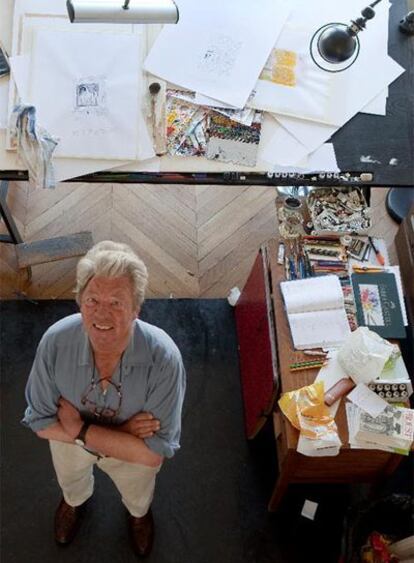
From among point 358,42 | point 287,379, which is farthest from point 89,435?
point 358,42

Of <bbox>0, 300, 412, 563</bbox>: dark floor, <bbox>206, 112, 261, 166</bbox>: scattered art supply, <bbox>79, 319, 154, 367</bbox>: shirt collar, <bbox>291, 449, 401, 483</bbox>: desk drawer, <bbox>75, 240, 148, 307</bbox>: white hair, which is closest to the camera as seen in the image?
<bbox>75, 240, 148, 307</bbox>: white hair

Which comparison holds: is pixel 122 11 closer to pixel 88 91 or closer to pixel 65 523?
pixel 88 91

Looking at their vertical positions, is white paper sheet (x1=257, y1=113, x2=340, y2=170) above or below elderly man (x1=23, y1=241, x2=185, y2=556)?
above

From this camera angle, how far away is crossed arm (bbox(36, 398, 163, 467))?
170 cm

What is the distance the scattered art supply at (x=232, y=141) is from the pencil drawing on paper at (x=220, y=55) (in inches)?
7.0

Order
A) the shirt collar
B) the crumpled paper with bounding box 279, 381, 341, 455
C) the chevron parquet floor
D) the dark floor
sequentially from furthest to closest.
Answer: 1. the chevron parquet floor
2. the dark floor
3. the crumpled paper with bounding box 279, 381, 341, 455
4. the shirt collar

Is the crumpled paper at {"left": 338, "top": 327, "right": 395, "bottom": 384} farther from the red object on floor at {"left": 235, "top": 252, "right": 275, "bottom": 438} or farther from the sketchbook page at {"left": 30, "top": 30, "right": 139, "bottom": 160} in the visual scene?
the sketchbook page at {"left": 30, "top": 30, "right": 139, "bottom": 160}

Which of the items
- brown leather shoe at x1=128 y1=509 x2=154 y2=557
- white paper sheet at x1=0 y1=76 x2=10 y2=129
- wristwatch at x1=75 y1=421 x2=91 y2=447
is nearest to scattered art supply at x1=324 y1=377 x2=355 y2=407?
wristwatch at x1=75 y1=421 x2=91 y2=447

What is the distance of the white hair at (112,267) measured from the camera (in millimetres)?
1458

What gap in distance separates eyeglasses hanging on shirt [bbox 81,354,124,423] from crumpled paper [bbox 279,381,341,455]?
53 cm

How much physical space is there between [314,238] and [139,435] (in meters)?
0.96

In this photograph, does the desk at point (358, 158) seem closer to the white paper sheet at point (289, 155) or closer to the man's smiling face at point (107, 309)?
the white paper sheet at point (289, 155)

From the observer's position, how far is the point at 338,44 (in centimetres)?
211

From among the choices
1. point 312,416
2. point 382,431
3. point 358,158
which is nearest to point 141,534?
point 312,416
